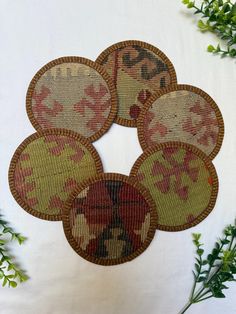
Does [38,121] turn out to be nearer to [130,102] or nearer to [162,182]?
[130,102]

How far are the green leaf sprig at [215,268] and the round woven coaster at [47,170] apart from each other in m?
0.36

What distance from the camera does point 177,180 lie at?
2.84 ft

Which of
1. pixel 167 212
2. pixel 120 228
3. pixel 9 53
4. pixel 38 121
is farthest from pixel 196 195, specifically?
pixel 9 53

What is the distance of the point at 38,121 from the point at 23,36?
A: 208mm

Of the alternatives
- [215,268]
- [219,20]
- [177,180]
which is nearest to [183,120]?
[177,180]

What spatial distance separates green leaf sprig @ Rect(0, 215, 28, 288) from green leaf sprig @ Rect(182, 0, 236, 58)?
676mm

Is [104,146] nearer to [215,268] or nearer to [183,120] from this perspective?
[183,120]

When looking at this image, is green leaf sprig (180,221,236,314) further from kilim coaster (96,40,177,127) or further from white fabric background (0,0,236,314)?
kilim coaster (96,40,177,127)

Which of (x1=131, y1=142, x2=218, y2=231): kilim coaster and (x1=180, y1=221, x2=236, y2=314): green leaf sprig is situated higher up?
(x1=131, y1=142, x2=218, y2=231): kilim coaster

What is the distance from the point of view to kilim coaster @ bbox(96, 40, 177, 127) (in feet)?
2.80

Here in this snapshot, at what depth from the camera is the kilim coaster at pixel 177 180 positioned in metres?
0.86

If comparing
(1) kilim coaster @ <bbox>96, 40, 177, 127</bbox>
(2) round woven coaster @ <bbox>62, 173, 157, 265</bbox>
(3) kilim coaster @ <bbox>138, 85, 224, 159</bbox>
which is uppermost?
(1) kilim coaster @ <bbox>96, 40, 177, 127</bbox>

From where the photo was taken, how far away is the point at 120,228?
839 millimetres

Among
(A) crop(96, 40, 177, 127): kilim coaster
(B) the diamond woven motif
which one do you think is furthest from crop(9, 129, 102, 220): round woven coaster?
(A) crop(96, 40, 177, 127): kilim coaster
